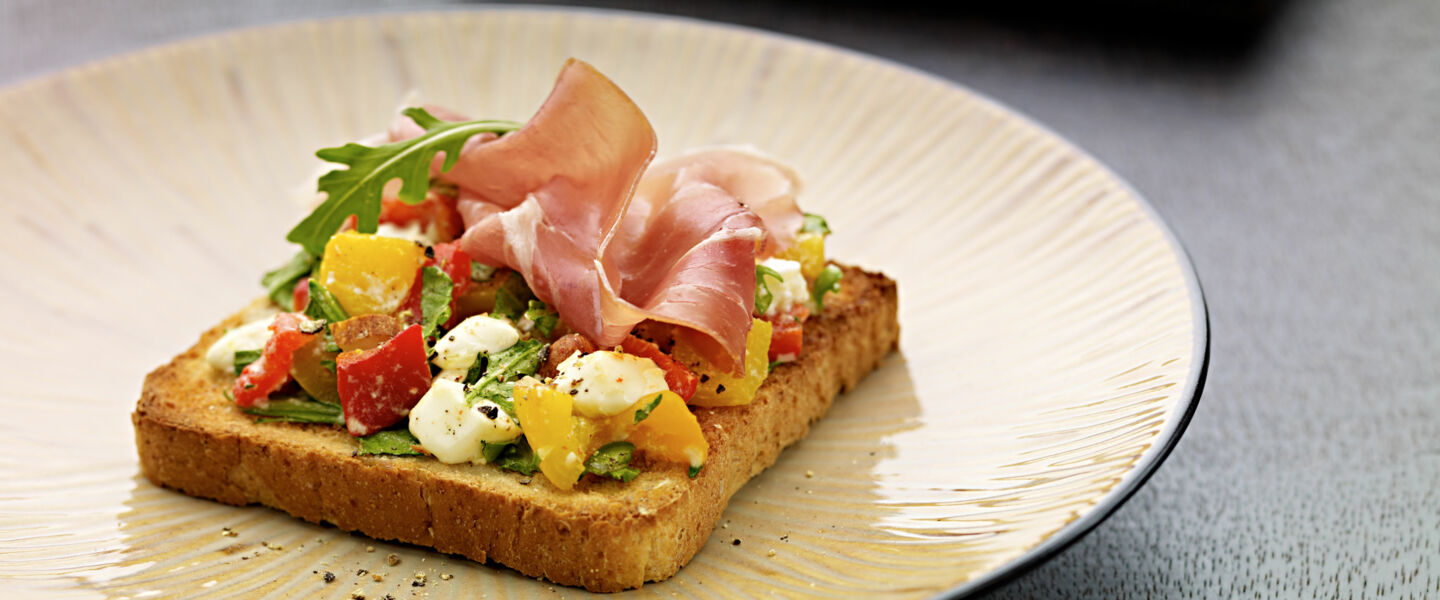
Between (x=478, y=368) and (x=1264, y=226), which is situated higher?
(x=478, y=368)

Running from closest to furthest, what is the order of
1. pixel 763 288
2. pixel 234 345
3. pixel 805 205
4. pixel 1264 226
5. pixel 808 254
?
pixel 763 288 → pixel 234 345 → pixel 808 254 → pixel 805 205 → pixel 1264 226

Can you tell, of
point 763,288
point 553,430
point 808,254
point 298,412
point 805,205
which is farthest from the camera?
point 805,205

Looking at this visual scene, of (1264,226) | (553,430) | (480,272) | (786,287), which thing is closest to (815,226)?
(786,287)

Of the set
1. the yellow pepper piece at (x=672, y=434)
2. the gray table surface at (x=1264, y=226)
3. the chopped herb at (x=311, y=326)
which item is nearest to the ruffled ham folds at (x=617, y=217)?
the yellow pepper piece at (x=672, y=434)

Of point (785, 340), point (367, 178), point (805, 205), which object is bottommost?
point (805, 205)

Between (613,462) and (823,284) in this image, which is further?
(823,284)

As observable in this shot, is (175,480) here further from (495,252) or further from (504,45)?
(504,45)

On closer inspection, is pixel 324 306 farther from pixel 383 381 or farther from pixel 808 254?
pixel 808 254

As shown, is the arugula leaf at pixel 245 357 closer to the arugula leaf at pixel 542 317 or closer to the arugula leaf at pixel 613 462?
the arugula leaf at pixel 542 317
